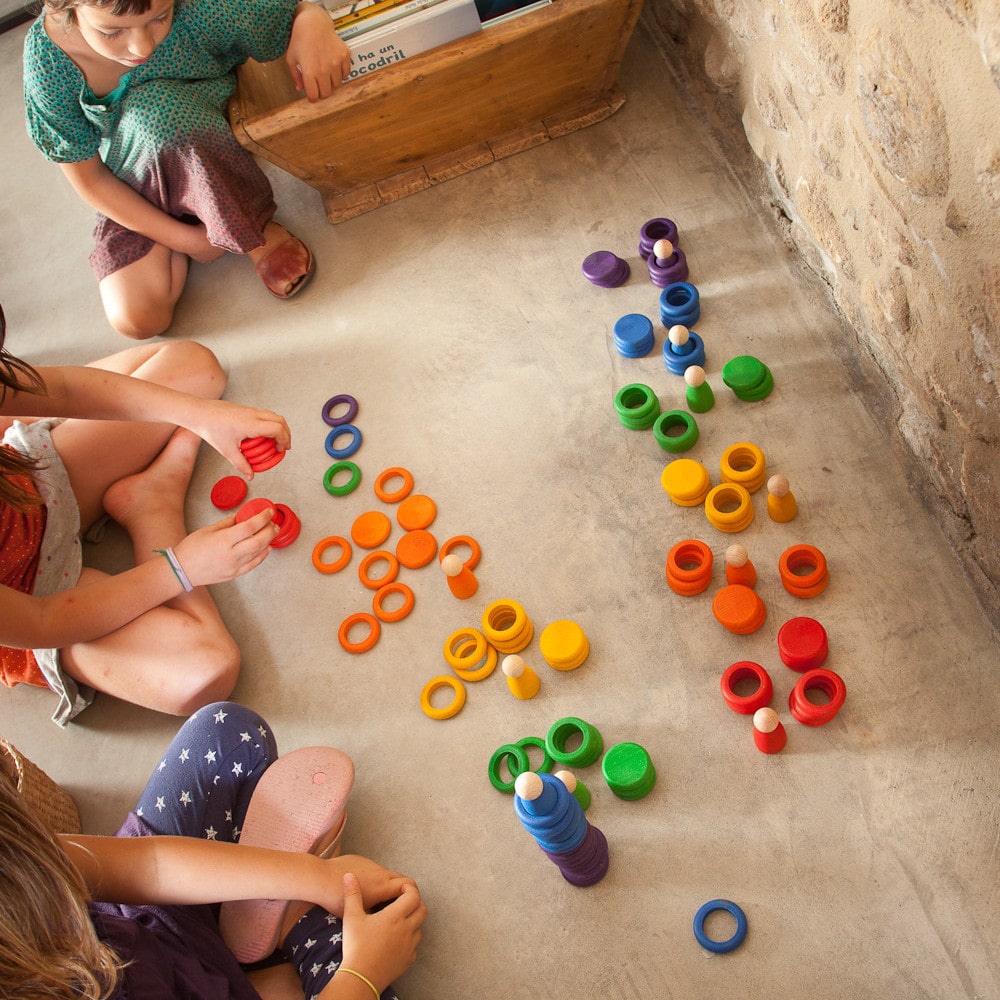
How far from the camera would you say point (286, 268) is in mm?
1820

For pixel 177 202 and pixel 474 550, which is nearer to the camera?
pixel 474 550

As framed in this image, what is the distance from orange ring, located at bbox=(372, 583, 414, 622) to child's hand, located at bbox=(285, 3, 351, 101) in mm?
806

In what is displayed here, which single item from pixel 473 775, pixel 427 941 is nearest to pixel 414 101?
pixel 473 775

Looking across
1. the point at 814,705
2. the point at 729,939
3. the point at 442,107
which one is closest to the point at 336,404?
the point at 442,107

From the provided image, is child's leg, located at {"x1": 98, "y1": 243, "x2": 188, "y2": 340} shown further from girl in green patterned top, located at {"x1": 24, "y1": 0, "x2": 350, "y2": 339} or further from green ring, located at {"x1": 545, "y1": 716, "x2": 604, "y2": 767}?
green ring, located at {"x1": 545, "y1": 716, "x2": 604, "y2": 767}

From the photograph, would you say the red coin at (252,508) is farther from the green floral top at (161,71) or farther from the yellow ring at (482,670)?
the green floral top at (161,71)

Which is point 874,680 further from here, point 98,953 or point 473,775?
point 98,953

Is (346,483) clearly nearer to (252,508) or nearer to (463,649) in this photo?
(252,508)

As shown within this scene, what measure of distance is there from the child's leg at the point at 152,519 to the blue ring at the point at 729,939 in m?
0.70

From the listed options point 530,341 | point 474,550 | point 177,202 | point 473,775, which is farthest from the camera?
point 177,202

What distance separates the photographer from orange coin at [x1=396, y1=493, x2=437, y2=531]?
4.97 ft

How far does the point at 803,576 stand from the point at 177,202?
4.12 feet

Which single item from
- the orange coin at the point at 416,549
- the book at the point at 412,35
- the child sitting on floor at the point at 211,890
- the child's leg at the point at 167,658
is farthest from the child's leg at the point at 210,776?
the book at the point at 412,35

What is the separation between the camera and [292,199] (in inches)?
78.1
